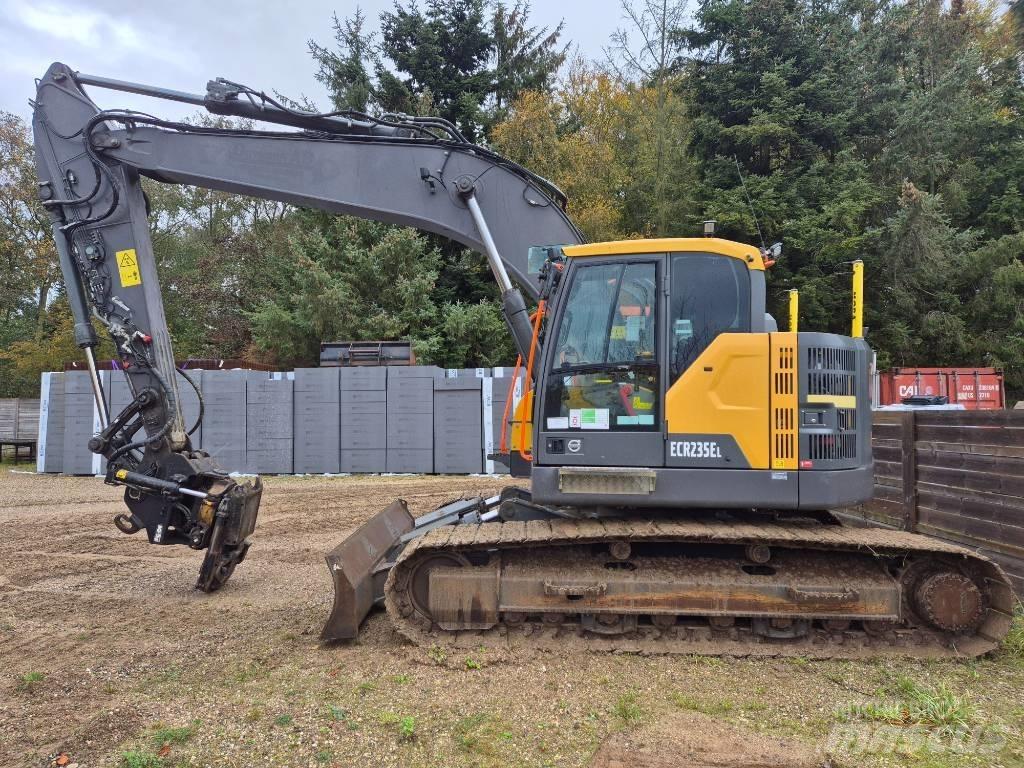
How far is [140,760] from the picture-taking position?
297cm

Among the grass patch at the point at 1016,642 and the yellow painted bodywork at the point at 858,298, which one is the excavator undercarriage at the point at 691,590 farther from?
the yellow painted bodywork at the point at 858,298

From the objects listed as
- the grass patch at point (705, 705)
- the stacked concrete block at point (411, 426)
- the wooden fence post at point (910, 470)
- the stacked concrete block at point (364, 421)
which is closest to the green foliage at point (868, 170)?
the stacked concrete block at point (411, 426)

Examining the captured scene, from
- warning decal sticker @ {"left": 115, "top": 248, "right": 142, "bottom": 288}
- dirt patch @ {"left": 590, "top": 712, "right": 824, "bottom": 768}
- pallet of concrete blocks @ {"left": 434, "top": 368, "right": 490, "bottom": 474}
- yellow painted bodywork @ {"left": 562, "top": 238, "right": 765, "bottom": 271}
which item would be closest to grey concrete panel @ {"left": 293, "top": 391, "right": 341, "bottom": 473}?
pallet of concrete blocks @ {"left": 434, "top": 368, "right": 490, "bottom": 474}

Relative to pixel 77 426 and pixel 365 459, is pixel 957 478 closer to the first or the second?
pixel 365 459

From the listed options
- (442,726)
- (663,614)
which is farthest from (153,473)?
(663,614)

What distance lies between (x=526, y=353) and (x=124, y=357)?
3302 millimetres

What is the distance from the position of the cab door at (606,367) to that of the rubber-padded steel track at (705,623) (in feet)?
1.58

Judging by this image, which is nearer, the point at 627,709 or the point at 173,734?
the point at 173,734

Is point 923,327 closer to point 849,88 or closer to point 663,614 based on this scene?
point 849,88

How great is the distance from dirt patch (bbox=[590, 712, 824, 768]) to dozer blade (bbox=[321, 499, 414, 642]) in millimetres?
1861

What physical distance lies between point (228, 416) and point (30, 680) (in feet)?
36.1

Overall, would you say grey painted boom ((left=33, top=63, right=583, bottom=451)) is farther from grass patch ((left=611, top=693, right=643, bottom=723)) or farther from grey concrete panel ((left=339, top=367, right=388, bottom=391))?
grey concrete panel ((left=339, top=367, right=388, bottom=391))

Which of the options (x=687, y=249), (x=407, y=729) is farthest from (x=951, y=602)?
(x=407, y=729)

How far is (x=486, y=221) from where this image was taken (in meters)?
5.57
